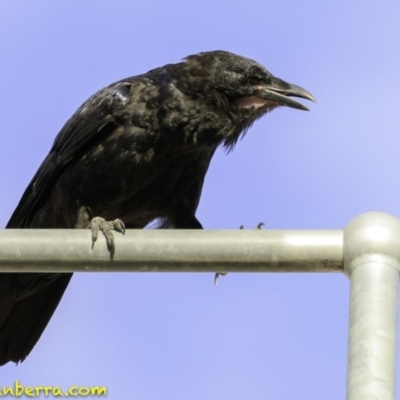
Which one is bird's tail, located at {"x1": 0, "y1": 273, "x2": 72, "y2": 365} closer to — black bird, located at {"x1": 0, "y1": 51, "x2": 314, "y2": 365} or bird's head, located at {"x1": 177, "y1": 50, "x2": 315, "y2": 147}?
black bird, located at {"x1": 0, "y1": 51, "x2": 314, "y2": 365}

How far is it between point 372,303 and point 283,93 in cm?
375

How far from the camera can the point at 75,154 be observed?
7.45m

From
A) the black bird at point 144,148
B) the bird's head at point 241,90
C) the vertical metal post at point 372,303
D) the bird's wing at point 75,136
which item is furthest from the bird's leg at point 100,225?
the bird's head at point 241,90

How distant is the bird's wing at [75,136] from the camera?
290 inches

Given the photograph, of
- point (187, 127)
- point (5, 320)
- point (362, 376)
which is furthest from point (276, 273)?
point (5, 320)

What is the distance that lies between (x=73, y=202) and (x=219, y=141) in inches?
40.2

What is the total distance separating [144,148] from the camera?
7.13 metres

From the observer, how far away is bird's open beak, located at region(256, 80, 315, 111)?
23.2ft

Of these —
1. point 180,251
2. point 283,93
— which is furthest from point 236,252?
point 283,93

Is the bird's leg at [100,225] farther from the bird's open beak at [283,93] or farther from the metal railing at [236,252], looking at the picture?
the bird's open beak at [283,93]

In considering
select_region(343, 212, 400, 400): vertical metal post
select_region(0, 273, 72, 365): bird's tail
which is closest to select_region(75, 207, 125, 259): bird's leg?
select_region(0, 273, 72, 365): bird's tail

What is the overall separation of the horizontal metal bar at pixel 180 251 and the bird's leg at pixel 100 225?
0.03 m

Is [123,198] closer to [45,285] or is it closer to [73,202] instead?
[73,202]

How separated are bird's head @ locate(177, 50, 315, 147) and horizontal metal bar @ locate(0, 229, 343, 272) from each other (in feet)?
10.4
